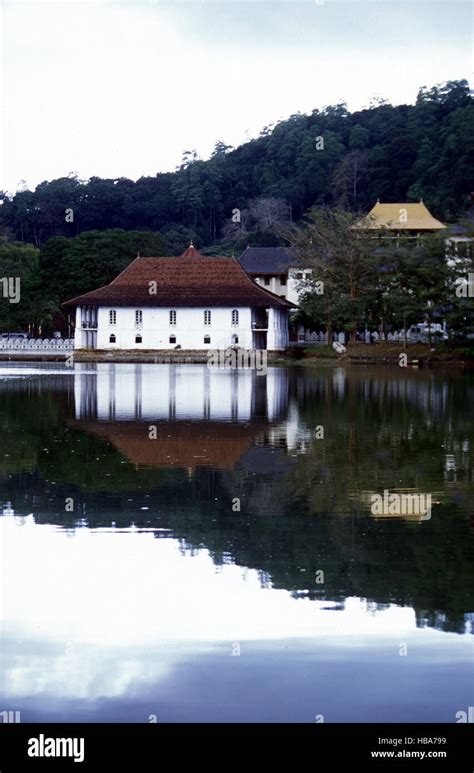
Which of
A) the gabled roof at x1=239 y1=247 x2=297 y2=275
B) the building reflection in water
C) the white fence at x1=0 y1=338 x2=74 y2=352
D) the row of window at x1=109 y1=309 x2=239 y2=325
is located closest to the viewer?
the building reflection in water

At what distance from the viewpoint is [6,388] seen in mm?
32062

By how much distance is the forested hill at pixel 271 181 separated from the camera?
365ft

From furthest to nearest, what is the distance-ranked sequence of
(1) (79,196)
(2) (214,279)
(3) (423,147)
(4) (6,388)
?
(1) (79,196) < (3) (423,147) < (2) (214,279) < (4) (6,388)

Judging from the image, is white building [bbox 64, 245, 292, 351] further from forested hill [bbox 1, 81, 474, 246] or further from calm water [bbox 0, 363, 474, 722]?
calm water [bbox 0, 363, 474, 722]

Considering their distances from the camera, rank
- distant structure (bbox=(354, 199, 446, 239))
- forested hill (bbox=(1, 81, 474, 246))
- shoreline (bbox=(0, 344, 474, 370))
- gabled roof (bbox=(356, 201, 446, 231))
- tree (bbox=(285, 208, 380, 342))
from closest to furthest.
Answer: shoreline (bbox=(0, 344, 474, 370)) < tree (bbox=(285, 208, 380, 342)) < distant structure (bbox=(354, 199, 446, 239)) < gabled roof (bbox=(356, 201, 446, 231)) < forested hill (bbox=(1, 81, 474, 246))

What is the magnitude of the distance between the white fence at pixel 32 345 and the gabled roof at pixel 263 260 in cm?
1970

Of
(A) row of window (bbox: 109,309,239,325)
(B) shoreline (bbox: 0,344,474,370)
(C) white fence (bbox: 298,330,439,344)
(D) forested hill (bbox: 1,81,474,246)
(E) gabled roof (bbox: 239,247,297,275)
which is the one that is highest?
(D) forested hill (bbox: 1,81,474,246)

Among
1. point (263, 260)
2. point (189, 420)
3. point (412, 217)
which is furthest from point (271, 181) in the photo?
point (189, 420)

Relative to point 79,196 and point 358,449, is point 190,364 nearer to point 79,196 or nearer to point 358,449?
point 358,449

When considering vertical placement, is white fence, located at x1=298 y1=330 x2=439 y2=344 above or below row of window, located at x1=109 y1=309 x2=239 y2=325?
below

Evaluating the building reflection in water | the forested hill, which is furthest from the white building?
the forested hill

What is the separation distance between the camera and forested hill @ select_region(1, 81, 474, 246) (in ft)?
365

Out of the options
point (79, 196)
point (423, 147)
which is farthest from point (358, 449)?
point (79, 196)

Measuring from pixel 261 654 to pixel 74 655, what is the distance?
1074mm
